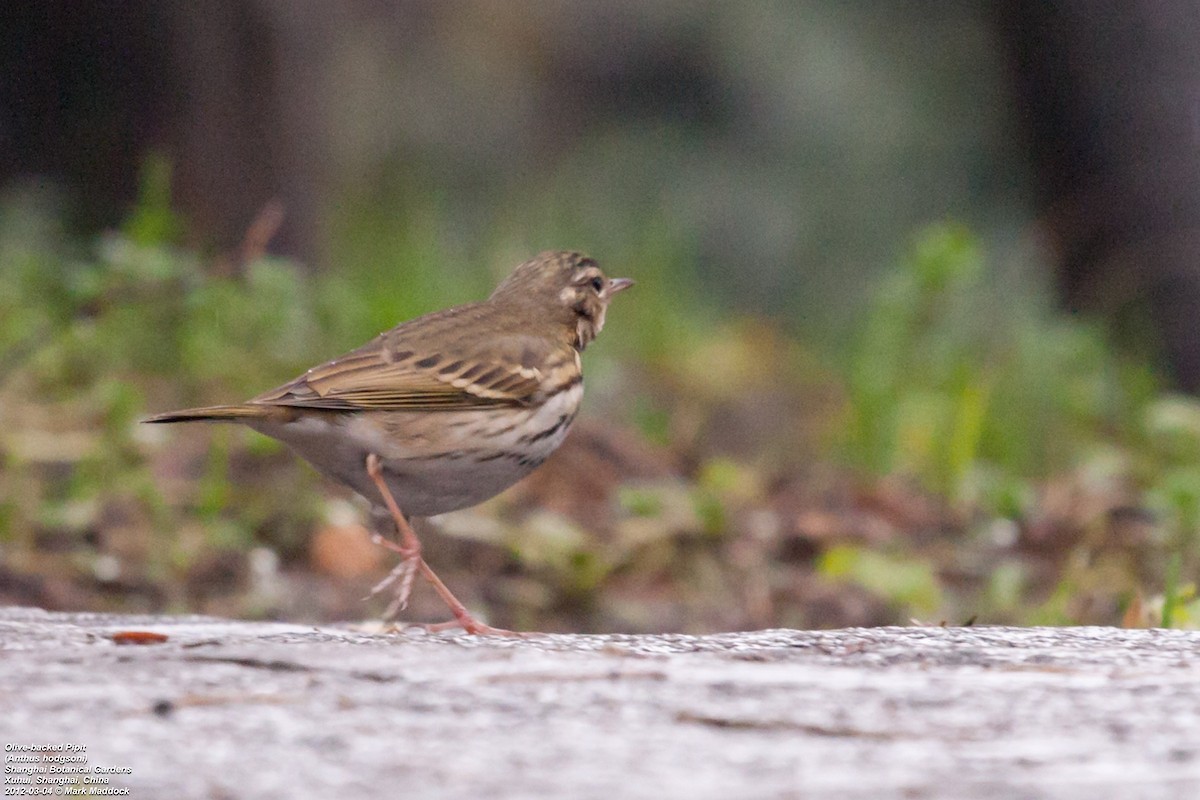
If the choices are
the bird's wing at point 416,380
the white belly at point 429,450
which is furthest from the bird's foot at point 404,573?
the bird's wing at point 416,380

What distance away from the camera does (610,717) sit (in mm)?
2896

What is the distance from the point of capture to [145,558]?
6480 millimetres

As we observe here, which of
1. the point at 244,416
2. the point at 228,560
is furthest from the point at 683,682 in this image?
the point at 228,560

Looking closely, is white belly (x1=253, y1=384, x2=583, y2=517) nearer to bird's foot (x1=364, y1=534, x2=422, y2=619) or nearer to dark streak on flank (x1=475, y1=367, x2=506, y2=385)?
dark streak on flank (x1=475, y1=367, x2=506, y2=385)

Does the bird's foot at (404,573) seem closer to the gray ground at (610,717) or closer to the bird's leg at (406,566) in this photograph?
the bird's leg at (406,566)

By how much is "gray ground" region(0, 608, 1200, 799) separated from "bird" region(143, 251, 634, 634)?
1.23 metres

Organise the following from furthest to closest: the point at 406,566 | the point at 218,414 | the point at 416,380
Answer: the point at 416,380, the point at 406,566, the point at 218,414

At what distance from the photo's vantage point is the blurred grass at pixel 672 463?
255 inches

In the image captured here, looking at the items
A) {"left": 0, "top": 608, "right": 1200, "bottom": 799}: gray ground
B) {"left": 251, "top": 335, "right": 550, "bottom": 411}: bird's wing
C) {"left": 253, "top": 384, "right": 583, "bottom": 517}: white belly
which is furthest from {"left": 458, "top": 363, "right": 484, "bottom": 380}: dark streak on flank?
{"left": 0, "top": 608, "right": 1200, "bottom": 799}: gray ground

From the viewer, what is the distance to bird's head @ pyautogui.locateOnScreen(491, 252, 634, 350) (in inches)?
233

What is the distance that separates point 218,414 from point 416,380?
719 millimetres

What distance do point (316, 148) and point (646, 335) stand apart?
7.94 feet

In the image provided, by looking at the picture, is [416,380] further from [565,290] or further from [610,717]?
[610,717]

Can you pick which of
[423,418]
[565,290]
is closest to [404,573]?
[423,418]
